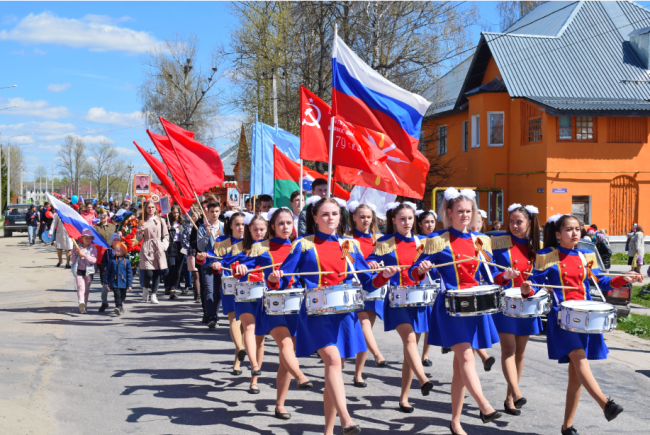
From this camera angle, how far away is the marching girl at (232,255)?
7527 millimetres

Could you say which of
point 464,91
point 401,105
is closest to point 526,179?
point 464,91

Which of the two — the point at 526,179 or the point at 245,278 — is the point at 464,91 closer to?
the point at 526,179

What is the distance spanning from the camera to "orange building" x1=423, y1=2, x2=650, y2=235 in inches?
1019

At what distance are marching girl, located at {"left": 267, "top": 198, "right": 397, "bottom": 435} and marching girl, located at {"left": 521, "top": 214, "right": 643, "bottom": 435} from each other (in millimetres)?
1382

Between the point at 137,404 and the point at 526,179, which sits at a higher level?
the point at 526,179

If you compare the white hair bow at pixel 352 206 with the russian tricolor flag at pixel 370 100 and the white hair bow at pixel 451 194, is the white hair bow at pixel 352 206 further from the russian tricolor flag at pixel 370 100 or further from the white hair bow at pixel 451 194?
the white hair bow at pixel 451 194

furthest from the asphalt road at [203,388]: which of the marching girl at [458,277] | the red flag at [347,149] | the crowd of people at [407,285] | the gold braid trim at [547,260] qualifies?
the red flag at [347,149]

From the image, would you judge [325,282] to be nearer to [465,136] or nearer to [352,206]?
[352,206]

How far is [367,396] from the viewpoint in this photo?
21.9 feet

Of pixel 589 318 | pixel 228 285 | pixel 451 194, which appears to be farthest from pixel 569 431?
pixel 228 285

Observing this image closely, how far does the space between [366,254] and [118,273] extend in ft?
20.4

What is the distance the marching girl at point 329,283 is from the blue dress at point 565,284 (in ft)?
4.49

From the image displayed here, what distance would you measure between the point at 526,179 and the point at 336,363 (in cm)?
2407

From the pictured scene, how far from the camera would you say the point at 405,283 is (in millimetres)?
6883
